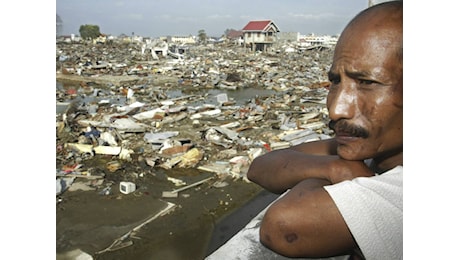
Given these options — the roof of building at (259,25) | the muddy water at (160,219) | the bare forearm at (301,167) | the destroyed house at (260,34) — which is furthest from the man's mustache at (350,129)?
the roof of building at (259,25)

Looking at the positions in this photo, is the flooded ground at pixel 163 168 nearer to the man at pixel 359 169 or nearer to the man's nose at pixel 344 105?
the man at pixel 359 169

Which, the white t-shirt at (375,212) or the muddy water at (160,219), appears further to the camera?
the muddy water at (160,219)

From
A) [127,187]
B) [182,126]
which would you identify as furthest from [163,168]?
[182,126]

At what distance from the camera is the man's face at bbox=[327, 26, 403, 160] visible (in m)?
1.18

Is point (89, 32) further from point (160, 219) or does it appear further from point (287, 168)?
point (287, 168)

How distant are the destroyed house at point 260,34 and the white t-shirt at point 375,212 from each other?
1895 inches

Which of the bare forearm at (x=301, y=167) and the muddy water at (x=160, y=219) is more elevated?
the bare forearm at (x=301, y=167)

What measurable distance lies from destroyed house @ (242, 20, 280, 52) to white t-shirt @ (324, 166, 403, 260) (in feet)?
158

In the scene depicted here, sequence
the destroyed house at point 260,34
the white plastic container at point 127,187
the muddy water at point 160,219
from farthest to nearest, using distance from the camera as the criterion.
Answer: the destroyed house at point 260,34
the white plastic container at point 127,187
the muddy water at point 160,219

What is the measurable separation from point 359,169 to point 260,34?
160 feet

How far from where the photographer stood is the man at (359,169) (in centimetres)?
112

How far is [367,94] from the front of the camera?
4.01 ft

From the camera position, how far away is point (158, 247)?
4582 mm
